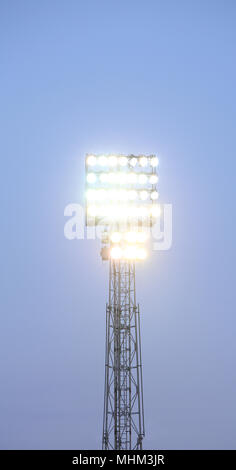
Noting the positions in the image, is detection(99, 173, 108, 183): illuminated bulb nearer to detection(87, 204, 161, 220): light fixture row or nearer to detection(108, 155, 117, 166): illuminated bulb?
detection(108, 155, 117, 166): illuminated bulb

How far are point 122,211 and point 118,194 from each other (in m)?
0.70

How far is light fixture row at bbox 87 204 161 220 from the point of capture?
24375 mm

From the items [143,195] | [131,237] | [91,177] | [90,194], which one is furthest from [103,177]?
[131,237]

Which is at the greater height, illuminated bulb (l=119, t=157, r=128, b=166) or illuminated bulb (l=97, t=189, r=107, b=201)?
illuminated bulb (l=119, t=157, r=128, b=166)

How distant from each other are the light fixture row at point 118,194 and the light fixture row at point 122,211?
0.30 metres

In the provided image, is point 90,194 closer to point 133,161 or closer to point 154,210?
point 133,161

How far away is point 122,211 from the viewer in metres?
24.5

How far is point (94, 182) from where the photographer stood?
2472 centimetres

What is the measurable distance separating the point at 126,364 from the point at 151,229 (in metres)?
5.48

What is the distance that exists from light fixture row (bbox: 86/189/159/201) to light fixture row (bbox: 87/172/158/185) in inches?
15.7

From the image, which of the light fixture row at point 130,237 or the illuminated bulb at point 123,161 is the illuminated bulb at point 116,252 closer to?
the light fixture row at point 130,237
